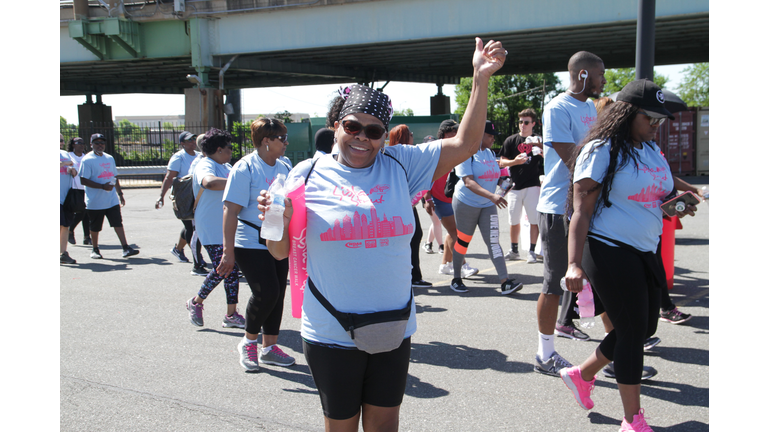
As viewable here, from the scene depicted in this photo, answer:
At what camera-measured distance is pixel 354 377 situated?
8.23 feet

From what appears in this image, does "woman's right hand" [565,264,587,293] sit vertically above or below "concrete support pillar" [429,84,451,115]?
below

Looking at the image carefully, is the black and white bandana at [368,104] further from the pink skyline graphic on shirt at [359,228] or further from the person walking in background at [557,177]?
the person walking in background at [557,177]

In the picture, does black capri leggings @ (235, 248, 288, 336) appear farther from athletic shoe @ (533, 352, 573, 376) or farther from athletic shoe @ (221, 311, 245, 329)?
athletic shoe @ (533, 352, 573, 376)

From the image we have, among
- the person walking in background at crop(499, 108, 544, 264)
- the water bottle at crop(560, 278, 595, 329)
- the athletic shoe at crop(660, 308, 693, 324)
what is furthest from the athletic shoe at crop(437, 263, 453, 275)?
the water bottle at crop(560, 278, 595, 329)

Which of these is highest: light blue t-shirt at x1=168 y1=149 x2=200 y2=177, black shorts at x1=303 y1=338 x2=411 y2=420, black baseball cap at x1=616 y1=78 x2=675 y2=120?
black baseball cap at x1=616 y1=78 x2=675 y2=120

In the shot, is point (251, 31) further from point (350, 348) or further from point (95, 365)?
point (350, 348)

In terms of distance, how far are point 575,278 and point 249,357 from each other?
102 inches

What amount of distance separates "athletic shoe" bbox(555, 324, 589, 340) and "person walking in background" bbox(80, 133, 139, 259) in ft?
23.6

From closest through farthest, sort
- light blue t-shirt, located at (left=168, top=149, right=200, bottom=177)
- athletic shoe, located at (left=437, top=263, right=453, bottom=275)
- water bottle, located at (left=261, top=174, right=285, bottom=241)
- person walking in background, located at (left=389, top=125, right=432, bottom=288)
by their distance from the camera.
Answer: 1. water bottle, located at (left=261, top=174, right=285, bottom=241)
2. person walking in background, located at (left=389, top=125, right=432, bottom=288)
3. athletic shoe, located at (left=437, top=263, right=453, bottom=275)
4. light blue t-shirt, located at (left=168, top=149, right=200, bottom=177)

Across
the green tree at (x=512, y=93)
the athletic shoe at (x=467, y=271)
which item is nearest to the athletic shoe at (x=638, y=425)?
the athletic shoe at (x=467, y=271)

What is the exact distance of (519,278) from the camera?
25.4 ft

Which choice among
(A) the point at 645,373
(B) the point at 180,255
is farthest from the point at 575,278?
(B) the point at 180,255

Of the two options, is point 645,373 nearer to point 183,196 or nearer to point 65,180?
point 183,196

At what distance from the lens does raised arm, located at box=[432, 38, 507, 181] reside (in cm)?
247
